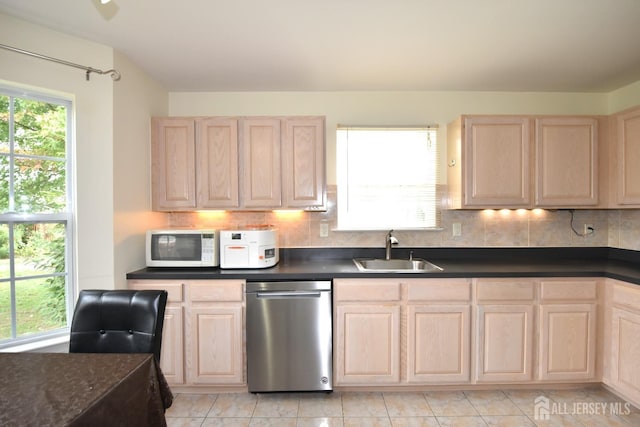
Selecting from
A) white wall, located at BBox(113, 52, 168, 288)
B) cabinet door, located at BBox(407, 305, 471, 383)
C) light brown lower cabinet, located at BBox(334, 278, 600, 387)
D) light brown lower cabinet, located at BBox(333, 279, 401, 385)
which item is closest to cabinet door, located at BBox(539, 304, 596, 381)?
light brown lower cabinet, located at BBox(334, 278, 600, 387)

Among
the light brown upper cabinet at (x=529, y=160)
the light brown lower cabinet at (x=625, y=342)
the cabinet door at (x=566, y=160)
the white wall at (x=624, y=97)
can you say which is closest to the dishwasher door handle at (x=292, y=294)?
the light brown upper cabinet at (x=529, y=160)

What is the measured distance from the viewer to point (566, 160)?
8.53ft

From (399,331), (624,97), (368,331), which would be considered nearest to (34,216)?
(368,331)

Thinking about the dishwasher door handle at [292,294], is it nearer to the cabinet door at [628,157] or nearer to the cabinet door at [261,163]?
the cabinet door at [261,163]

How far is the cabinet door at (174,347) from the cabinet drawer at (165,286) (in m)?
0.08

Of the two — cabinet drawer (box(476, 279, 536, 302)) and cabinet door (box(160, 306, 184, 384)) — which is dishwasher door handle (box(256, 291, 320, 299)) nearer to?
cabinet door (box(160, 306, 184, 384))

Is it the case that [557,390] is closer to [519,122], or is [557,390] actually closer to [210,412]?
[519,122]

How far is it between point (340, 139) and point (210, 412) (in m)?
2.31

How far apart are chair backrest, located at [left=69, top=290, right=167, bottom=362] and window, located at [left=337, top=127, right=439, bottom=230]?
1.82 metres

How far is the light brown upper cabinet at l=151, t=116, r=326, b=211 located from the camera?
2.64 meters

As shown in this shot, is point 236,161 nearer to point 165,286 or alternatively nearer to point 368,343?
point 165,286

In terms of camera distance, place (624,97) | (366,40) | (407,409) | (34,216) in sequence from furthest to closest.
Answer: (624,97), (407,409), (366,40), (34,216)

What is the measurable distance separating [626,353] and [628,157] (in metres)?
1.41

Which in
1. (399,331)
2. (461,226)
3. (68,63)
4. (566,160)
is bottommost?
(399,331)
